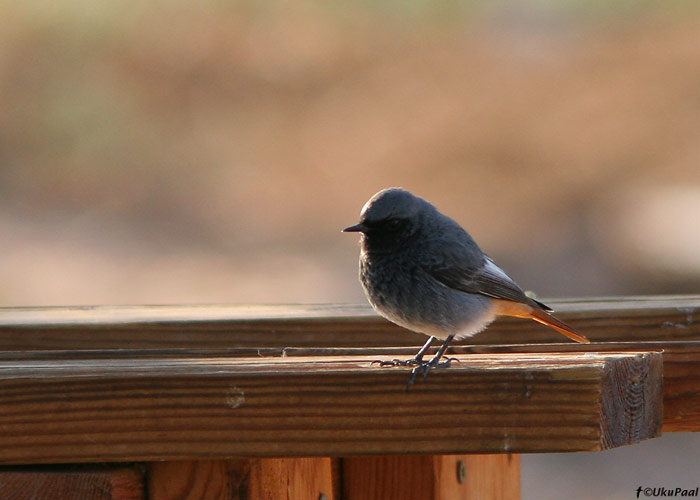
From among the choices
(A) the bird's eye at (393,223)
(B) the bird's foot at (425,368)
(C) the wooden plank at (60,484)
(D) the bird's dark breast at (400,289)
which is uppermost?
(A) the bird's eye at (393,223)

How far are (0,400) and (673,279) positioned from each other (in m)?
12.0

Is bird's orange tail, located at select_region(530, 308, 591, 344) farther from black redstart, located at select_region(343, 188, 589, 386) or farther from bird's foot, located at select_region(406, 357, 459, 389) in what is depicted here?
bird's foot, located at select_region(406, 357, 459, 389)

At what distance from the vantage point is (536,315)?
4.46 meters

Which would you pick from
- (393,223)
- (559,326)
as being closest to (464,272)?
(393,223)

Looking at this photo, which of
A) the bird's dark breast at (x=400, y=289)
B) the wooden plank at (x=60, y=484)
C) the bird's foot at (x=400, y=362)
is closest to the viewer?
A: the wooden plank at (x=60, y=484)

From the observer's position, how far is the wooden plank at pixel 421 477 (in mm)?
3271

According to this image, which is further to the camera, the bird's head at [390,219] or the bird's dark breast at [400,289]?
the bird's head at [390,219]

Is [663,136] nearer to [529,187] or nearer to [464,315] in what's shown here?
[529,187]

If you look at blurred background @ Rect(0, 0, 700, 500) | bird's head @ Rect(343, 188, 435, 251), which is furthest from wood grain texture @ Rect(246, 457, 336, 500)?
blurred background @ Rect(0, 0, 700, 500)

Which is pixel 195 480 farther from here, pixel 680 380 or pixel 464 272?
pixel 464 272

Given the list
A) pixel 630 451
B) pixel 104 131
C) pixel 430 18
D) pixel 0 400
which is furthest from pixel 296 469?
pixel 430 18

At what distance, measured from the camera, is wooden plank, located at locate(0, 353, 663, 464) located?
2.70 m

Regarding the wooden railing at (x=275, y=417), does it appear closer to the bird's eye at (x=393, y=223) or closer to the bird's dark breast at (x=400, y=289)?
the bird's dark breast at (x=400, y=289)

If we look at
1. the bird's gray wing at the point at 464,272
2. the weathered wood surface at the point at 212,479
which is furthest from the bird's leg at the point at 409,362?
the bird's gray wing at the point at 464,272
